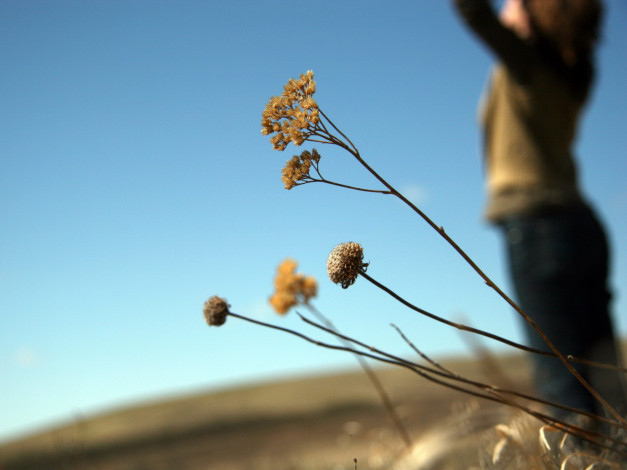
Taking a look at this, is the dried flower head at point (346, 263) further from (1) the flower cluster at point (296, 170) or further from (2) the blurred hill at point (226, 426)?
(2) the blurred hill at point (226, 426)

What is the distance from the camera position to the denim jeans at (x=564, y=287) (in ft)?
5.97

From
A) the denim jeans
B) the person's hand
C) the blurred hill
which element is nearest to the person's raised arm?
the person's hand

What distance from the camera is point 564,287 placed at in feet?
6.00

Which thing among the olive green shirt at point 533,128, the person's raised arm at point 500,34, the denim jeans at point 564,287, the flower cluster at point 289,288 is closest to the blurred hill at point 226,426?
the denim jeans at point 564,287

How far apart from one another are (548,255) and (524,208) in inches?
7.0

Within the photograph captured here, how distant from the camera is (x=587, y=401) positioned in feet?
5.63

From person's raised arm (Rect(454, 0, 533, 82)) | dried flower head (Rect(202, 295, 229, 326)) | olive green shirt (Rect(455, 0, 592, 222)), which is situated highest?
person's raised arm (Rect(454, 0, 533, 82))

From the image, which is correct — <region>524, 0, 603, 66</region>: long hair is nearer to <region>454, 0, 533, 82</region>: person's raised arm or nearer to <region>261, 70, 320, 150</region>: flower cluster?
<region>454, 0, 533, 82</region>: person's raised arm

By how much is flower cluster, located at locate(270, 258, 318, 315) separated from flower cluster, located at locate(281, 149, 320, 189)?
0.40 meters

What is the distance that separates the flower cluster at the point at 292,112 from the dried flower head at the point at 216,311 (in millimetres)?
268

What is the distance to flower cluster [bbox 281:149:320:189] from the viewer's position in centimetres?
73

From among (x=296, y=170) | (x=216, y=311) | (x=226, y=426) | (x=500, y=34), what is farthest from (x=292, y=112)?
(x=226, y=426)

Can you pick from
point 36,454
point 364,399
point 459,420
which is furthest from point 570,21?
point 36,454

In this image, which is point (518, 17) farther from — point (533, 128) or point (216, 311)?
point (216, 311)
